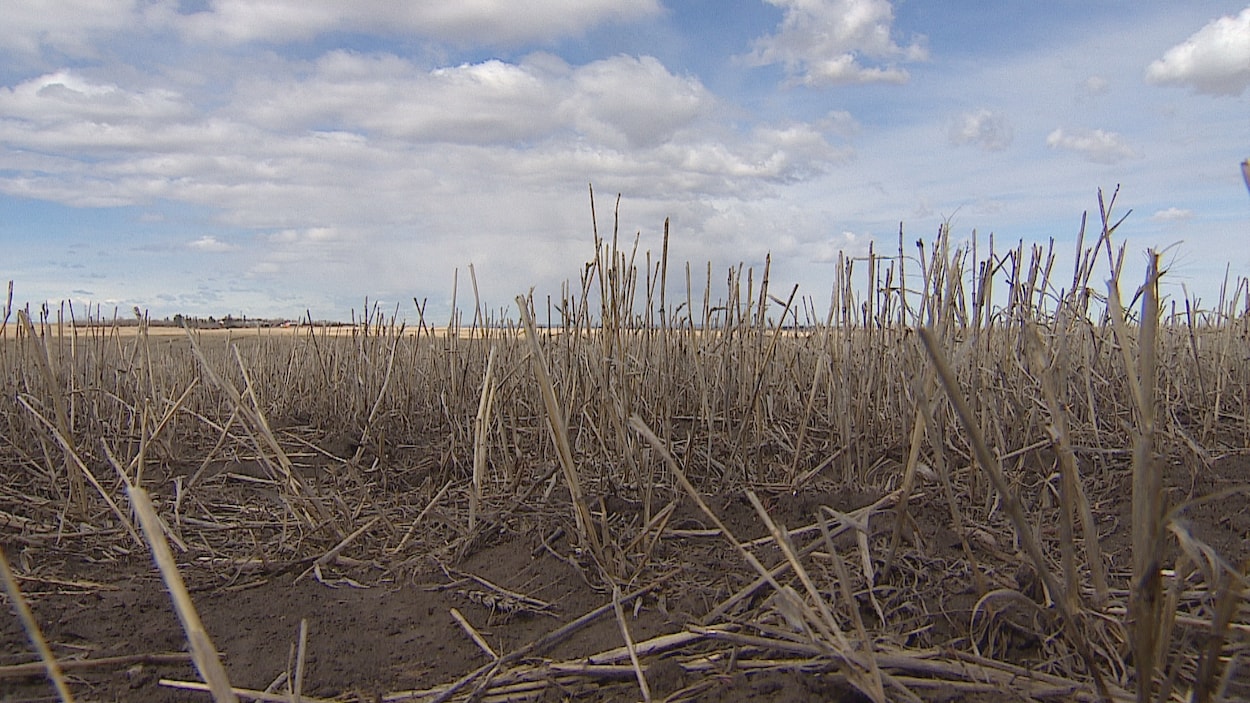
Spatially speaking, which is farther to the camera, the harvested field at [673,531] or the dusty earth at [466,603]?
the dusty earth at [466,603]

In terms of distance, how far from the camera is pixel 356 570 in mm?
2494

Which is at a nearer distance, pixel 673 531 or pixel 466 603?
pixel 466 603

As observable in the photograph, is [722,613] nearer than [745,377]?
Yes

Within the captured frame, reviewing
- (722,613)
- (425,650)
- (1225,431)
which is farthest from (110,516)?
(1225,431)

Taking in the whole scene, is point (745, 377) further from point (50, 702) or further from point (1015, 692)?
point (50, 702)

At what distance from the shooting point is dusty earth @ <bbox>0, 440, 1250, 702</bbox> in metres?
1.76

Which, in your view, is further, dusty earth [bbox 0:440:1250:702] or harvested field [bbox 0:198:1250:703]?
dusty earth [bbox 0:440:1250:702]

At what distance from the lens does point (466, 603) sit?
2219 millimetres

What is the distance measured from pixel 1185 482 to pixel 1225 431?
126 centimetres

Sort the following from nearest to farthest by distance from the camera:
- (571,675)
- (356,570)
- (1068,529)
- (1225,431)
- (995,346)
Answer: (1068,529) → (571,675) → (356,570) → (995,346) → (1225,431)

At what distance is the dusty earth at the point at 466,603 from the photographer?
5.79ft

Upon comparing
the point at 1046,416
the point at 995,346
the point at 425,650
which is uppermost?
the point at 995,346

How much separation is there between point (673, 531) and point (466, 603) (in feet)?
2.04

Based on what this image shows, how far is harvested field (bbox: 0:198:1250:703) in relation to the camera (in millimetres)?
1502
